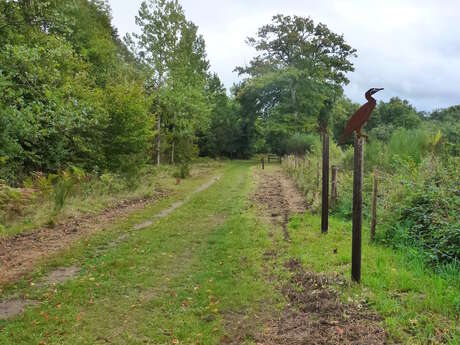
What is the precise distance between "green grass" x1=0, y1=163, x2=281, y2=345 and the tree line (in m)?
2.97

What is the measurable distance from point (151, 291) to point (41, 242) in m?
3.47

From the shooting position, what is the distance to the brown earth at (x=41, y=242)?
5414 mm

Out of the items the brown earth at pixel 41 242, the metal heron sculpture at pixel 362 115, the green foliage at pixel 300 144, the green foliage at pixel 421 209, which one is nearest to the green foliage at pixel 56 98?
the brown earth at pixel 41 242

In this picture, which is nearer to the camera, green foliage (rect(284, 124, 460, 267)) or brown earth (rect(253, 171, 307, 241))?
green foliage (rect(284, 124, 460, 267))

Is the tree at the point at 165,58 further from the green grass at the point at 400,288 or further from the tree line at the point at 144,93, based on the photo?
the green grass at the point at 400,288

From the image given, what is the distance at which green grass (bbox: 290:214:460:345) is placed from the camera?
322cm

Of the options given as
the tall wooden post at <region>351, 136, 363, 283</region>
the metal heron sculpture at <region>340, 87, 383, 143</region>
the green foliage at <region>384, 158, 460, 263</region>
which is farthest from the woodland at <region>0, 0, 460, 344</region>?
the metal heron sculpture at <region>340, 87, 383, 143</region>

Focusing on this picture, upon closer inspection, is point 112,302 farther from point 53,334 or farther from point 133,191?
point 133,191

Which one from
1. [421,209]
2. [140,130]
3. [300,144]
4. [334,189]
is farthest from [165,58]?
[421,209]

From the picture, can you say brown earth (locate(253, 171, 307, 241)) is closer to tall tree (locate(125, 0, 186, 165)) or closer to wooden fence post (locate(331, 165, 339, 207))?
wooden fence post (locate(331, 165, 339, 207))

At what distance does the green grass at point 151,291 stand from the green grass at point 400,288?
3.33 feet

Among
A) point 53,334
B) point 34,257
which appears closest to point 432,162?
point 53,334

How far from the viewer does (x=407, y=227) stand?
573cm

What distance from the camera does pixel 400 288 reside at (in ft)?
13.5
